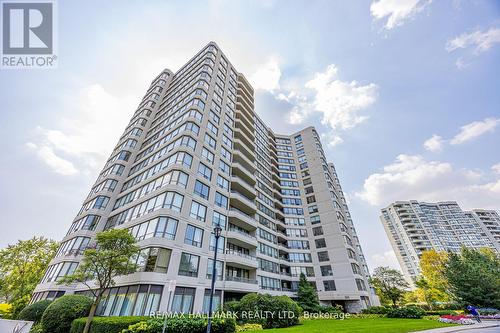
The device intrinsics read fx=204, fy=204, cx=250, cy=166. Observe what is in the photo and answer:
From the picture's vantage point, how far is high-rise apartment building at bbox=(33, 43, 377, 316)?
62.8 feet

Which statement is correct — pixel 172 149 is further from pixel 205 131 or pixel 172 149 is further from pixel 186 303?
pixel 186 303

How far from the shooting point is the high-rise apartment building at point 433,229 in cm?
9244

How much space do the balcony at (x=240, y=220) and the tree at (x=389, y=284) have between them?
35.0 metres

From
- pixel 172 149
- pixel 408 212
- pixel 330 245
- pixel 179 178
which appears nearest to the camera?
pixel 179 178

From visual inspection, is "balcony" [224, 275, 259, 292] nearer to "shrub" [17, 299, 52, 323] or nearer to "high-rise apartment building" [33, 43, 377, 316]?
"high-rise apartment building" [33, 43, 377, 316]

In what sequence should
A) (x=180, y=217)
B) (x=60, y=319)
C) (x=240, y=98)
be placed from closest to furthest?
(x=60, y=319) < (x=180, y=217) < (x=240, y=98)

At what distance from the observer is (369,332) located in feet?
44.6

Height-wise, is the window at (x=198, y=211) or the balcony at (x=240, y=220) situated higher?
the balcony at (x=240, y=220)

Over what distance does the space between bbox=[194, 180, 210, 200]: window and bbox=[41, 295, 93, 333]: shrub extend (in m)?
13.5

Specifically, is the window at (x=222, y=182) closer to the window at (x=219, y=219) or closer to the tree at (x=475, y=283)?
the window at (x=219, y=219)

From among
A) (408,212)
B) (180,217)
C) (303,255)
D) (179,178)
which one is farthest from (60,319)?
(408,212)

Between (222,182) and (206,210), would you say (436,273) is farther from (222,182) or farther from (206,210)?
(206,210)

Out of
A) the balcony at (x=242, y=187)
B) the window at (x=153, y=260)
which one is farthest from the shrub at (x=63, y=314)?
the balcony at (x=242, y=187)

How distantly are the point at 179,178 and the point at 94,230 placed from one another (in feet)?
48.8
